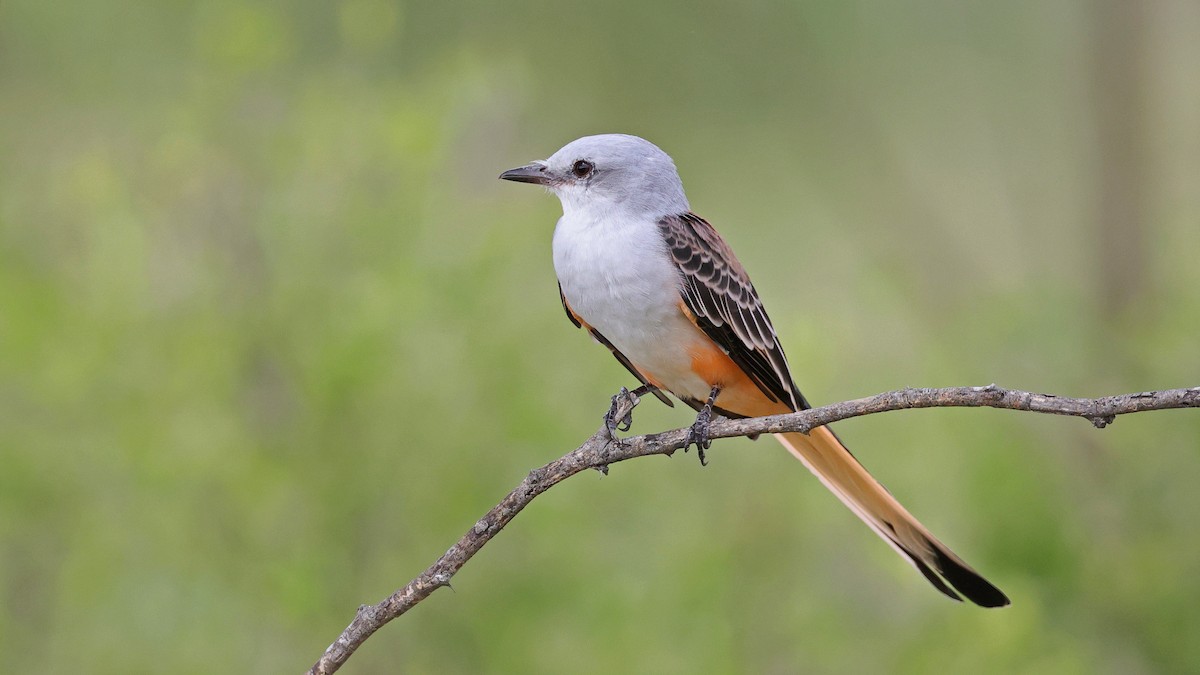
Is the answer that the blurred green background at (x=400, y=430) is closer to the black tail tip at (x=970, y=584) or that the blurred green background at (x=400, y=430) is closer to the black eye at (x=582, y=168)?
the black eye at (x=582, y=168)

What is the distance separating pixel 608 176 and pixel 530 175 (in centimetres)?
25

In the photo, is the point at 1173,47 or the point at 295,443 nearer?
the point at 295,443

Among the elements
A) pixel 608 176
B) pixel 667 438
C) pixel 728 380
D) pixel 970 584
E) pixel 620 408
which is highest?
pixel 608 176

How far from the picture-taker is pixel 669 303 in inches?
137

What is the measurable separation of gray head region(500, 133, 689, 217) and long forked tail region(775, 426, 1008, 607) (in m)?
0.84

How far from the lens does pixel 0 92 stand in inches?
269

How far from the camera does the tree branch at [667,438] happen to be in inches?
77.7

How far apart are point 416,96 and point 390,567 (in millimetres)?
2267

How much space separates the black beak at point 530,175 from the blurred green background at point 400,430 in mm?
1708

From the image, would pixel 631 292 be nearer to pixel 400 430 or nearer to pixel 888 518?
pixel 888 518

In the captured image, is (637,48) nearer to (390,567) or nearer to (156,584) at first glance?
(390,567)

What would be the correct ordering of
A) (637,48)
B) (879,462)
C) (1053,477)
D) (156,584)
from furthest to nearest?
(637,48), (1053,477), (879,462), (156,584)

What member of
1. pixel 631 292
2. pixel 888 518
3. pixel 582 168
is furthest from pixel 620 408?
pixel 582 168

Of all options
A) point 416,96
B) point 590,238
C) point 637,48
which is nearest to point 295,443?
point 416,96
